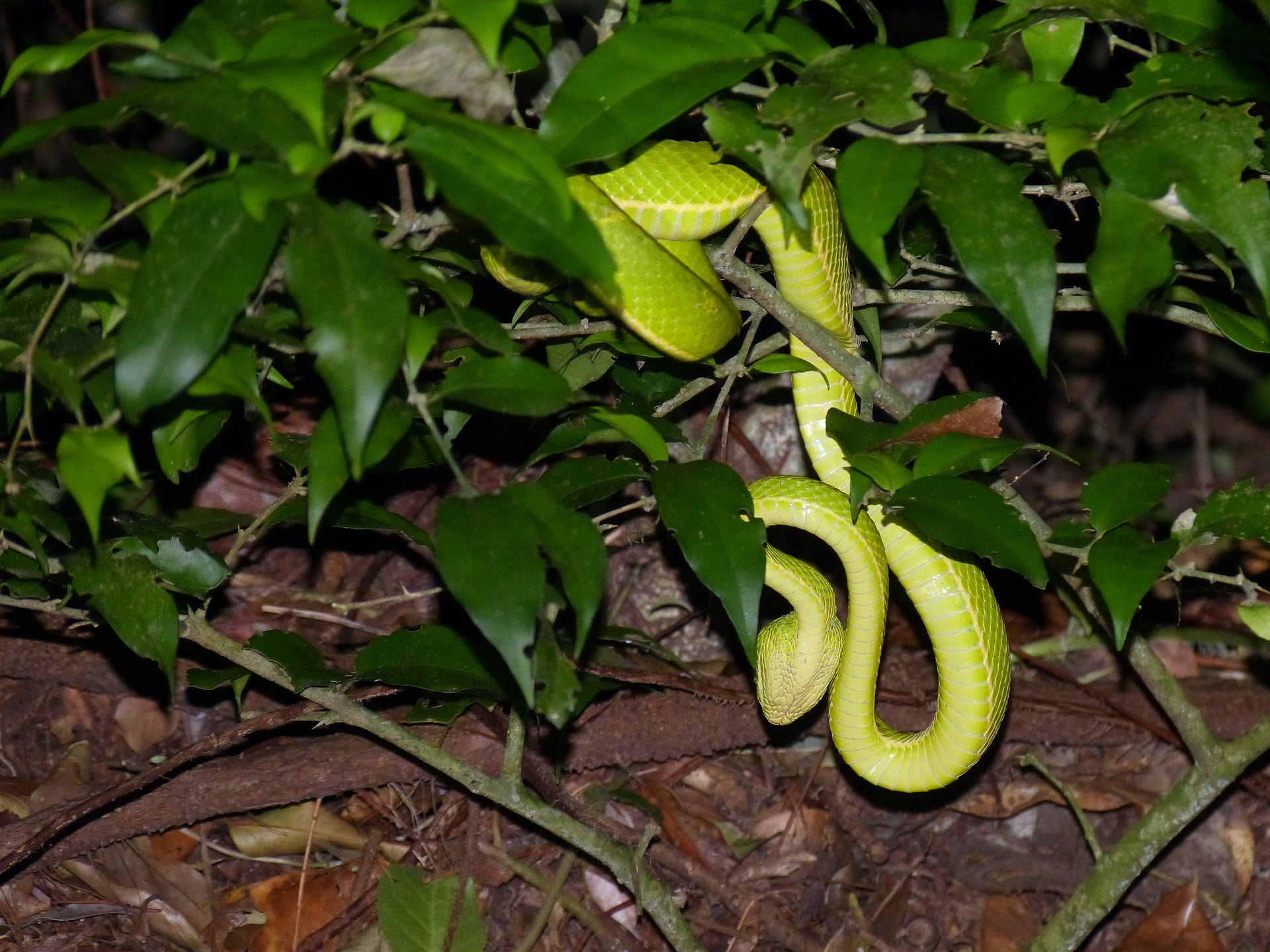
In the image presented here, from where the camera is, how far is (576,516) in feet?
3.85

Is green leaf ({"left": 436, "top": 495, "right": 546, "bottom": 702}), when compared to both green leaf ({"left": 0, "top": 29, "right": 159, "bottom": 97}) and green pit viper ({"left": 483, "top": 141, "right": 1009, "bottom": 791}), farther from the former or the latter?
green leaf ({"left": 0, "top": 29, "right": 159, "bottom": 97})

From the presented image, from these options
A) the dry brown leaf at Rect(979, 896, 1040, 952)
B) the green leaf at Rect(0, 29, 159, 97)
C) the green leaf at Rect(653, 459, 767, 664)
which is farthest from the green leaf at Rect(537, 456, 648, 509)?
the dry brown leaf at Rect(979, 896, 1040, 952)

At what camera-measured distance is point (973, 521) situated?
1.35 m

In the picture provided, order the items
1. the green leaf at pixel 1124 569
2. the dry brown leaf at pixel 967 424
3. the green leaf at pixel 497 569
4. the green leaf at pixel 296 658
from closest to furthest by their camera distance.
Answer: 1. the green leaf at pixel 497 569
2. the green leaf at pixel 1124 569
3. the dry brown leaf at pixel 967 424
4. the green leaf at pixel 296 658

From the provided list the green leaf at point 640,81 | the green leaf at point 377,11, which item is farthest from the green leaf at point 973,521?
the green leaf at point 377,11

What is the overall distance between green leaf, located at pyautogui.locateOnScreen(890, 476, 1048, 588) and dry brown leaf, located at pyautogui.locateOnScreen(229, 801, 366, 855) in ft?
5.28

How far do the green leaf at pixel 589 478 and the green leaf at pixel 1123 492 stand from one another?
62 cm

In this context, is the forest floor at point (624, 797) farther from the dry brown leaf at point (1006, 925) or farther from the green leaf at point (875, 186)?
the green leaf at point (875, 186)

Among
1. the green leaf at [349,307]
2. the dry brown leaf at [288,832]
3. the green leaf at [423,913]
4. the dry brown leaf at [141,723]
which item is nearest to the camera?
the green leaf at [349,307]

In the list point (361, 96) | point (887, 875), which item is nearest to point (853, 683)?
point (887, 875)

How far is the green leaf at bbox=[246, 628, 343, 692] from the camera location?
1.76 m

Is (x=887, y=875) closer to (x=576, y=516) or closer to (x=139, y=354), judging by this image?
(x=576, y=516)

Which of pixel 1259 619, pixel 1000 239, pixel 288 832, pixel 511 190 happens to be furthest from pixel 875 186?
pixel 288 832

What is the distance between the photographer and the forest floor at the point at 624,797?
2.28 m
